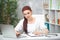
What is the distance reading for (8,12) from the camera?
1295 millimetres

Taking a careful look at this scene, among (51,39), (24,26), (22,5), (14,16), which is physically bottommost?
(51,39)

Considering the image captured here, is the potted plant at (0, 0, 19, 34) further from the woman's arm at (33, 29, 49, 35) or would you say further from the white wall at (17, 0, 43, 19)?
the woman's arm at (33, 29, 49, 35)

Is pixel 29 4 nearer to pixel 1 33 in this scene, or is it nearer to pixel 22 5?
pixel 22 5

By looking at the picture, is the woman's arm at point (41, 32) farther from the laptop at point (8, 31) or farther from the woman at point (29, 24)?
the laptop at point (8, 31)

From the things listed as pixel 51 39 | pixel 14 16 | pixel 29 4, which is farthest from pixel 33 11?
pixel 51 39

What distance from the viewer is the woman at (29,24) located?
1308 millimetres

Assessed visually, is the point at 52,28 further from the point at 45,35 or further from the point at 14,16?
the point at 14,16

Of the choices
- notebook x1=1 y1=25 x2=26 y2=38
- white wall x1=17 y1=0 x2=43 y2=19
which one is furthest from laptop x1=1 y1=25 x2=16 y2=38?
white wall x1=17 y1=0 x2=43 y2=19

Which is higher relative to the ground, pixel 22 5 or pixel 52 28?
pixel 22 5

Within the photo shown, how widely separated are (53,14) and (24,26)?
1.06ft

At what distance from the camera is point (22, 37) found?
50.4 inches

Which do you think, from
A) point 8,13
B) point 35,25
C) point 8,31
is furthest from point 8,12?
point 35,25

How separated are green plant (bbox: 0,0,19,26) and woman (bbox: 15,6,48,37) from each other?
6 centimetres

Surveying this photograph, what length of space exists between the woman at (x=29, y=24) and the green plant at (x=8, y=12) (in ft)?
0.21
